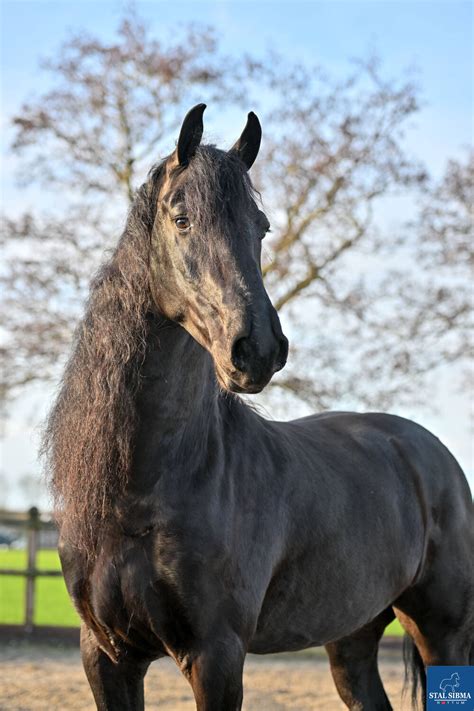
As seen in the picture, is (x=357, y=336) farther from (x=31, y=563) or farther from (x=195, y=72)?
(x=31, y=563)

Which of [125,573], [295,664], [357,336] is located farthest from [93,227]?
[125,573]

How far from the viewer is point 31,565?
442 inches

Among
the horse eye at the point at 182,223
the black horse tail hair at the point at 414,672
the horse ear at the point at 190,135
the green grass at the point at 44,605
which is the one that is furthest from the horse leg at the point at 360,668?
the green grass at the point at 44,605

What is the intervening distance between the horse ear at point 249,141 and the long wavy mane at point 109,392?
32 cm

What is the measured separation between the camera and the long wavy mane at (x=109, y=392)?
3.07m

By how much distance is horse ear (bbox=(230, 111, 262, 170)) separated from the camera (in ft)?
10.5

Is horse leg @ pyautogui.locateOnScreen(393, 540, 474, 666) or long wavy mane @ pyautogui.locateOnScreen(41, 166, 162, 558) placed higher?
long wavy mane @ pyautogui.locateOnScreen(41, 166, 162, 558)

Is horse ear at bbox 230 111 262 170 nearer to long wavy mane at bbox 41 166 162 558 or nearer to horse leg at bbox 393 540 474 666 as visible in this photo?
long wavy mane at bbox 41 166 162 558

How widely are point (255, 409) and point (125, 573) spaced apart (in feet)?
3.58

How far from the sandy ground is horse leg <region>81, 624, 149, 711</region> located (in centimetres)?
356

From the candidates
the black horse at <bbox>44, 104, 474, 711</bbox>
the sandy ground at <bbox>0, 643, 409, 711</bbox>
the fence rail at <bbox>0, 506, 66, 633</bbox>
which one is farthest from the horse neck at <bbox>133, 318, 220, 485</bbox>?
the fence rail at <bbox>0, 506, 66, 633</bbox>

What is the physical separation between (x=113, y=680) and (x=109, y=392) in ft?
3.82

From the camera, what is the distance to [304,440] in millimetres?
3990

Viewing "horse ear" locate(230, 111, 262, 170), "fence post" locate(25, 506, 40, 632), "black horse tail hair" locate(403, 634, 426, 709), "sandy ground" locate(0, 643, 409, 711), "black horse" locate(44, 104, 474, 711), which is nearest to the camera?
"black horse" locate(44, 104, 474, 711)
